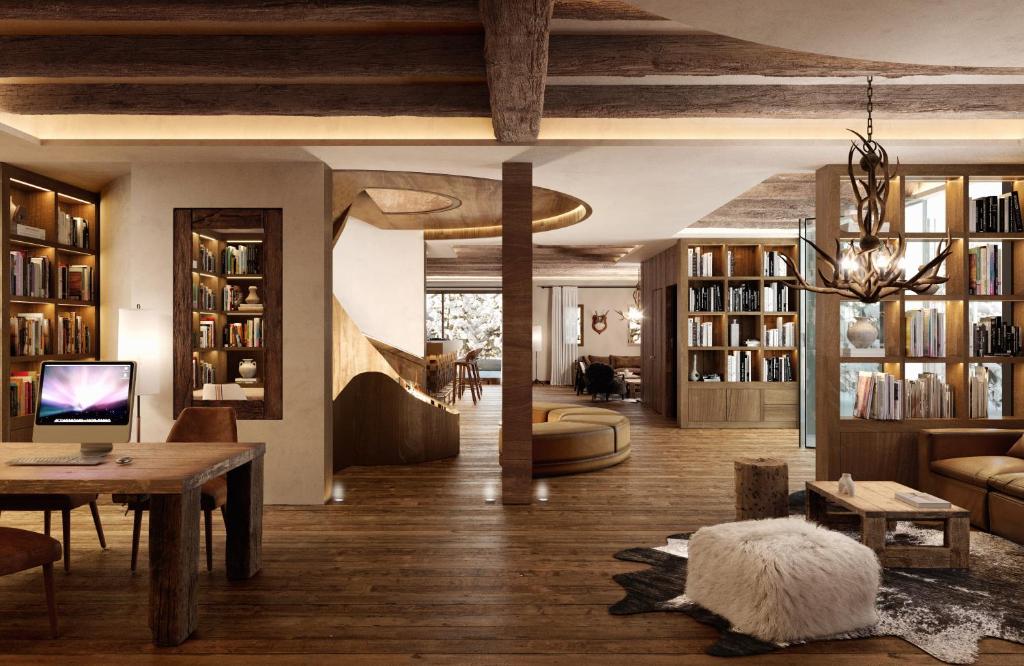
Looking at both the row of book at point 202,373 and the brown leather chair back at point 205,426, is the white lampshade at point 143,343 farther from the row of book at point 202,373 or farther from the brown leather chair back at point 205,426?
the brown leather chair back at point 205,426

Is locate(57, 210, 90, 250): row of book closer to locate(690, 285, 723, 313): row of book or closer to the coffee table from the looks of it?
the coffee table

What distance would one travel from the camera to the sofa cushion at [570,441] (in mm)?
6371

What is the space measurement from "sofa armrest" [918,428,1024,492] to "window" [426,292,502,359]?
13.6 m

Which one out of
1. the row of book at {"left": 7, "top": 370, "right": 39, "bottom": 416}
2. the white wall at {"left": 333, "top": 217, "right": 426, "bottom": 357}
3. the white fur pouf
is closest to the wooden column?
the white fur pouf

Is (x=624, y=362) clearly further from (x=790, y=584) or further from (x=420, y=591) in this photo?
(x=790, y=584)

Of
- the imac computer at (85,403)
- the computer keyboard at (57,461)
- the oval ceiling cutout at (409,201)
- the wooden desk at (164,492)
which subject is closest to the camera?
the wooden desk at (164,492)

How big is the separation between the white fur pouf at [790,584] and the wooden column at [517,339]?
2208mm

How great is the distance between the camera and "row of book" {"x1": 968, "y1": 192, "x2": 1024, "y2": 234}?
541cm

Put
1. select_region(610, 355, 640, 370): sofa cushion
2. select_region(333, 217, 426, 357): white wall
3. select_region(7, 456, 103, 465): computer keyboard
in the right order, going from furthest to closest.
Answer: select_region(610, 355, 640, 370): sofa cushion < select_region(333, 217, 426, 357): white wall < select_region(7, 456, 103, 465): computer keyboard

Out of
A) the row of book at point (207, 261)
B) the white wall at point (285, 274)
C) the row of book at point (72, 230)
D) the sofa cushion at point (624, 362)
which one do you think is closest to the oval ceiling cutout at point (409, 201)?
the white wall at point (285, 274)

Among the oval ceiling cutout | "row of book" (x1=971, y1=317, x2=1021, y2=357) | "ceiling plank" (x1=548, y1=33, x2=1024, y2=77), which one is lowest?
"row of book" (x1=971, y1=317, x2=1021, y2=357)

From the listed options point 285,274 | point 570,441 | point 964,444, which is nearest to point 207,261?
point 285,274

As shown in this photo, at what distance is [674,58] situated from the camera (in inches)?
143

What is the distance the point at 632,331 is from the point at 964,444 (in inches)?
502
